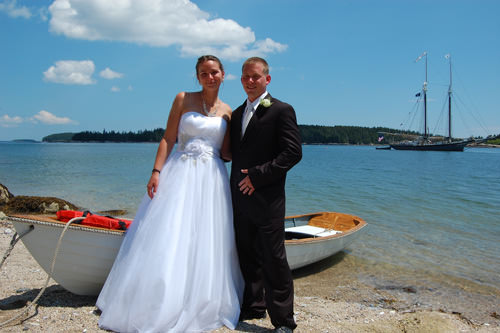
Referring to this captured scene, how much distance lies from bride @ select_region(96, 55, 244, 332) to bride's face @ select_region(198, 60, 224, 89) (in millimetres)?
10

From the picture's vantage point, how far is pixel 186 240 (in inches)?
131

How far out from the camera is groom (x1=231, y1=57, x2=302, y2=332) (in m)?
3.21

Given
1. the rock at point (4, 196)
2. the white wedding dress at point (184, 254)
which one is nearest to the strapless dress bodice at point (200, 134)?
the white wedding dress at point (184, 254)

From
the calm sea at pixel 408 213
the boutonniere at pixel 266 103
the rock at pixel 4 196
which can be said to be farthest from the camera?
the rock at pixel 4 196

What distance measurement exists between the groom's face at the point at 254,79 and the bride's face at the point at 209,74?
0.41 meters

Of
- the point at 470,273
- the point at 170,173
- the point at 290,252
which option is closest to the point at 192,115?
the point at 170,173

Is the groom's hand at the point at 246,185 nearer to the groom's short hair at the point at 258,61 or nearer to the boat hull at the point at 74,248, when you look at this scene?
the groom's short hair at the point at 258,61

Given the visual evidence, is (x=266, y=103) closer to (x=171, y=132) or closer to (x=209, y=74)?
(x=209, y=74)

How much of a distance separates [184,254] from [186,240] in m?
0.13

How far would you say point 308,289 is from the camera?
19.4ft

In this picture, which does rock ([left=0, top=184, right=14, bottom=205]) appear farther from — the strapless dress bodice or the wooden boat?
the strapless dress bodice

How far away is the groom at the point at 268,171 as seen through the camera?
3.21m

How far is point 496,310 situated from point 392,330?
247cm

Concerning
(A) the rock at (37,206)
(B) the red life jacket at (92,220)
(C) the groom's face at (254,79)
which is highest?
(C) the groom's face at (254,79)
